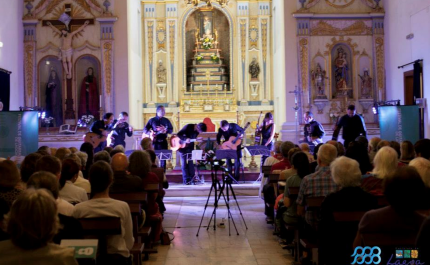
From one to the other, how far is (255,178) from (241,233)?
610 centimetres

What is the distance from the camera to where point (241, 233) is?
7.63 meters

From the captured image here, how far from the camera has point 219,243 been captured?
700 centimetres

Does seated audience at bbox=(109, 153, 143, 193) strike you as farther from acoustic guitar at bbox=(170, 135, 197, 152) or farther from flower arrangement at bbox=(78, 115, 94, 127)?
flower arrangement at bbox=(78, 115, 94, 127)

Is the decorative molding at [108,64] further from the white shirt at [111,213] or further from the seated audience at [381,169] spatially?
the white shirt at [111,213]

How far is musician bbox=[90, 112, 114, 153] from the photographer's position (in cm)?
1248

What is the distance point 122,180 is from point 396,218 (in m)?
3.41

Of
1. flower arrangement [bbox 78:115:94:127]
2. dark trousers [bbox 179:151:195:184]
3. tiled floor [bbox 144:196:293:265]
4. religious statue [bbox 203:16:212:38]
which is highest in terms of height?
religious statue [bbox 203:16:212:38]

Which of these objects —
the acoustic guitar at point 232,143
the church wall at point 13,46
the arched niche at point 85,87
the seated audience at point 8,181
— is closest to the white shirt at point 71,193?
the seated audience at point 8,181

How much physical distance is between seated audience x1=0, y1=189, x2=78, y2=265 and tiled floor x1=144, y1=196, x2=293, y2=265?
381 cm

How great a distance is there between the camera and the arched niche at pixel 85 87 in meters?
16.1

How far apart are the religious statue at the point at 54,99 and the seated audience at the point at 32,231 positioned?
46.8 feet

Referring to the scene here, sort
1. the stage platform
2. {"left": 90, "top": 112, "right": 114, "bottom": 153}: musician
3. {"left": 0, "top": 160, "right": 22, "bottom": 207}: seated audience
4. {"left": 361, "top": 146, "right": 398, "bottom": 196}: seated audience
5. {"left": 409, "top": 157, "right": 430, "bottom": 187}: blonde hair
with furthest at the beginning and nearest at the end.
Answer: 1. {"left": 90, "top": 112, "right": 114, "bottom": 153}: musician
2. the stage platform
3. {"left": 361, "top": 146, "right": 398, "bottom": 196}: seated audience
4. {"left": 409, "top": 157, "right": 430, "bottom": 187}: blonde hair
5. {"left": 0, "top": 160, "right": 22, "bottom": 207}: seated audience

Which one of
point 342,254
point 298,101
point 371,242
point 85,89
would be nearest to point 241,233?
point 342,254

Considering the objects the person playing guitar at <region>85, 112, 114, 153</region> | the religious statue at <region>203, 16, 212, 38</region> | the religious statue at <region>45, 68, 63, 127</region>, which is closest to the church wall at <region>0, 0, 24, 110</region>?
the religious statue at <region>45, 68, 63, 127</region>
